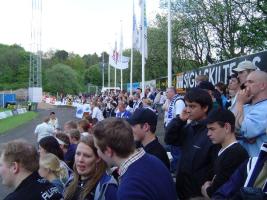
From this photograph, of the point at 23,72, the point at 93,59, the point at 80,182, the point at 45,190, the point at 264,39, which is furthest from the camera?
the point at 93,59

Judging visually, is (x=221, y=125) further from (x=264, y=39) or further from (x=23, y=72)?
(x=23, y=72)

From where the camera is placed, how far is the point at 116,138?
340cm

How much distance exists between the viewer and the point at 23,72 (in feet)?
380

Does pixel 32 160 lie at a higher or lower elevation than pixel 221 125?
lower

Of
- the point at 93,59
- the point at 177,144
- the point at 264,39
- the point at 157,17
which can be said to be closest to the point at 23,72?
the point at 93,59

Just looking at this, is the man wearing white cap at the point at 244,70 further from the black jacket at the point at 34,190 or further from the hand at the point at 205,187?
the black jacket at the point at 34,190

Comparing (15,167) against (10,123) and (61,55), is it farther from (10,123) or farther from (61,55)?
(61,55)

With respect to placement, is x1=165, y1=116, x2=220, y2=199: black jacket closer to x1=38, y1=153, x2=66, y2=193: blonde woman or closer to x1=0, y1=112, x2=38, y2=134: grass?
x1=38, y1=153, x2=66, y2=193: blonde woman

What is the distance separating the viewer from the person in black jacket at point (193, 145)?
16.3 feet

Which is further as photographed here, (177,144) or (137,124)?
(177,144)

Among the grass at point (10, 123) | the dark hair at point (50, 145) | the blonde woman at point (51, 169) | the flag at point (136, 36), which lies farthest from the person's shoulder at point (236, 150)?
the grass at point (10, 123)

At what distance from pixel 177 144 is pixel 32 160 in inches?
81.4

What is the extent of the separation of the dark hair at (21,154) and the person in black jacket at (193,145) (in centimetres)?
172

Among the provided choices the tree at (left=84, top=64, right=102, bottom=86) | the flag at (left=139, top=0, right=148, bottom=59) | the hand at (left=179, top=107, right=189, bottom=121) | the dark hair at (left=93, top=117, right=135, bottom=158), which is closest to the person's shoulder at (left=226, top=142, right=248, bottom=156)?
the hand at (left=179, top=107, right=189, bottom=121)
